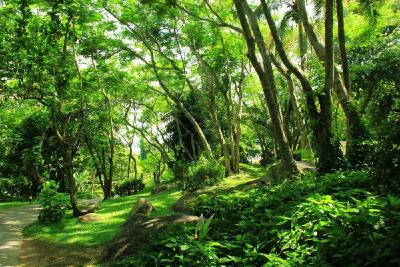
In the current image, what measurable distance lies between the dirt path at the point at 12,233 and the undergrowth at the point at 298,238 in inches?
262

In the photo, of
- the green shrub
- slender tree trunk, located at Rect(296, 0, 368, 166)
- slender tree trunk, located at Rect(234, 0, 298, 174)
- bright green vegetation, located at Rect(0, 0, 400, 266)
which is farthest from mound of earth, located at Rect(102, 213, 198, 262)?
slender tree trunk, located at Rect(296, 0, 368, 166)

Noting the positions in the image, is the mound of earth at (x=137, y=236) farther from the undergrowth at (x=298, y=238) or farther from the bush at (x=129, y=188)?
the bush at (x=129, y=188)

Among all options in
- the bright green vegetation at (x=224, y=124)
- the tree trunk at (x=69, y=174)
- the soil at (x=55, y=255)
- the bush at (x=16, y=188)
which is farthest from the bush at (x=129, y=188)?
the soil at (x=55, y=255)

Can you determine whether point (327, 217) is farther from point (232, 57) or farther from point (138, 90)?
point (138, 90)

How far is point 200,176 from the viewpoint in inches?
700

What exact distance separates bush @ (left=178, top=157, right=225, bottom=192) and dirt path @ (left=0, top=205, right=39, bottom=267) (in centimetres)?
749

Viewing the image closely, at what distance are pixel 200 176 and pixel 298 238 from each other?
13968 millimetres

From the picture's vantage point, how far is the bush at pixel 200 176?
17.6 m

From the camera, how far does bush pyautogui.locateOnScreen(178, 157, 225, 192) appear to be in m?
17.6

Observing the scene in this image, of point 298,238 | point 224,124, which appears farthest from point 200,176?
point 224,124

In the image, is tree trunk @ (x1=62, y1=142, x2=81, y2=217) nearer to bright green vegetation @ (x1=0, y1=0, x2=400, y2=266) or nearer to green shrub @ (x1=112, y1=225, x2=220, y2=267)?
bright green vegetation @ (x1=0, y1=0, x2=400, y2=266)

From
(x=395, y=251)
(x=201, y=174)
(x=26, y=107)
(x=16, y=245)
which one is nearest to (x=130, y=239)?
(x=16, y=245)

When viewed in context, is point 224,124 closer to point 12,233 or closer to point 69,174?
point 69,174

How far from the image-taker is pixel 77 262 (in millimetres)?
9000
